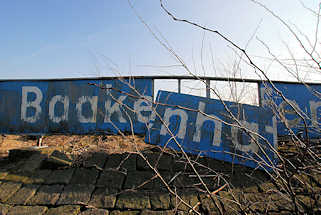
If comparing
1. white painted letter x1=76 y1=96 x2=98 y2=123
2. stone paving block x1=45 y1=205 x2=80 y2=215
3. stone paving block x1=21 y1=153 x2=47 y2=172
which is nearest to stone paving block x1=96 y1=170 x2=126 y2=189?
stone paving block x1=45 y1=205 x2=80 y2=215

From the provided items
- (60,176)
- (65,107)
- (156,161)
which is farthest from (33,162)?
(65,107)

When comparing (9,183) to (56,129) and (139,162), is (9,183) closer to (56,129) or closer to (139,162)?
(139,162)

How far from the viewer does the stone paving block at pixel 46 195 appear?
273 centimetres

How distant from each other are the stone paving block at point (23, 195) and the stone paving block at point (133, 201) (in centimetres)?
139

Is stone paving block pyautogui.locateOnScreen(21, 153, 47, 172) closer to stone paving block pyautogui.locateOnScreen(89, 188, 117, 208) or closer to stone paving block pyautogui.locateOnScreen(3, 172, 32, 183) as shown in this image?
stone paving block pyautogui.locateOnScreen(3, 172, 32, 183)

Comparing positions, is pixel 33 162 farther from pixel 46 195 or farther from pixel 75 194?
pixel 75 194

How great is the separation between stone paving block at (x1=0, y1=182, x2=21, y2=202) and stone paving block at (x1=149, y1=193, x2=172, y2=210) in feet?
7.19

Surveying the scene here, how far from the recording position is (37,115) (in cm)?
584

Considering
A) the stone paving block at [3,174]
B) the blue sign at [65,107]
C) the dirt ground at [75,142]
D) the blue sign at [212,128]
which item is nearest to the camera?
the stone paving block at [3,174]

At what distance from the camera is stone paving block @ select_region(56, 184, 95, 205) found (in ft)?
8.99

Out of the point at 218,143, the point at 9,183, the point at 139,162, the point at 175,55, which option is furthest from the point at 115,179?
the point at 175,55

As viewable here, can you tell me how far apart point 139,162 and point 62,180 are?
55.1 inches

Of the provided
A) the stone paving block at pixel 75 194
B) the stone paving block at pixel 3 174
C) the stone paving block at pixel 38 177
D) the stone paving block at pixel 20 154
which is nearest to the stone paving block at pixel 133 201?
the stone paving block at pixel 75 194

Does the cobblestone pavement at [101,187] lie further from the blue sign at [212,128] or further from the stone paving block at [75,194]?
the blue sign at [212,128]
